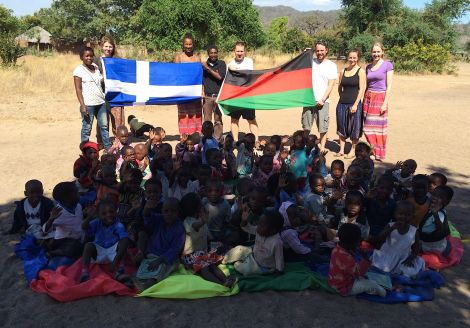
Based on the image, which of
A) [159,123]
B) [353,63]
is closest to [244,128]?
[159,123]

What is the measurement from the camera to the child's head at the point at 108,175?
4.90 meters

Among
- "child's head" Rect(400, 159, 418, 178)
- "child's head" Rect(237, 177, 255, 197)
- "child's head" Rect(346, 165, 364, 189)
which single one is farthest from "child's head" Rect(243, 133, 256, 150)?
"child's head" Rect(400, 159, 418, 178)

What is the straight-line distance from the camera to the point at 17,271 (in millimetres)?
4129

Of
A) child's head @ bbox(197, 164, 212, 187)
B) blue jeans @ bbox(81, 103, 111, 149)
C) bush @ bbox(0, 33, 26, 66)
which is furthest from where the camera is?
bush @ bbox(0, 33, 26, 66)

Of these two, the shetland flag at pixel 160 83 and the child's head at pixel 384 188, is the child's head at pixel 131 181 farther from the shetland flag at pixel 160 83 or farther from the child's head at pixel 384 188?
the shetland flag at pixel 160 83

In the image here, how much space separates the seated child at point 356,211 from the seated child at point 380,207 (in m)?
0.06

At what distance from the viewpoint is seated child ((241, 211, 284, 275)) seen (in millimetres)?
3857

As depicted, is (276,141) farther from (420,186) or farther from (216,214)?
(420,186)

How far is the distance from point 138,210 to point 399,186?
308 centimetres

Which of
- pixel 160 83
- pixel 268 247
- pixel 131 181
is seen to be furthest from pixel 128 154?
pixel 268 247

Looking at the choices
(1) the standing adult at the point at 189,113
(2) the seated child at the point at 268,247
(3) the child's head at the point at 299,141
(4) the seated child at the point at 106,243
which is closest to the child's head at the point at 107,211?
(4) the seated child at the point at 106,243

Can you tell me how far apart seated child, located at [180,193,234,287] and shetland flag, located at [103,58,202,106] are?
13.5 feet

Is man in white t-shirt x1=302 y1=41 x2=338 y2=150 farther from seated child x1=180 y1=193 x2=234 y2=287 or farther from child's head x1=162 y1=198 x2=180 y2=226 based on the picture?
child's head x1=162 y1=198 x2=180 y2=226

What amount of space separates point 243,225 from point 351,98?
4100 mm
